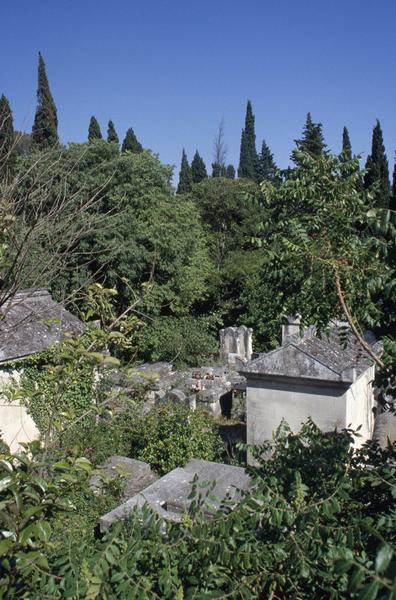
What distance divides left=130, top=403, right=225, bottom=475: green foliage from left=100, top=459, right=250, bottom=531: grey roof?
1.93 m

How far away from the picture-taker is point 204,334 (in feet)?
70.5

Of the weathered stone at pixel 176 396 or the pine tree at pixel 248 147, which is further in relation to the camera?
the pine tree at pixel 248 147

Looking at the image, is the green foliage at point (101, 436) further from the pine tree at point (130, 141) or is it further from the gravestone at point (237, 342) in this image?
the pine tree at point (130, 141)

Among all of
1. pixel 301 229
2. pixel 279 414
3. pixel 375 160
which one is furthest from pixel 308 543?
pixel 375 160

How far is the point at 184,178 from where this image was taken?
157ft

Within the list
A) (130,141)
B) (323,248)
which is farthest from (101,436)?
(130,141)

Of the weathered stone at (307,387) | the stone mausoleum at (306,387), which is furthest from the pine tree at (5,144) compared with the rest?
the weathered stone at (307,387)

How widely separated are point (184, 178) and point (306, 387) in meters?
41.0

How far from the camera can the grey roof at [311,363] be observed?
28.4 feet

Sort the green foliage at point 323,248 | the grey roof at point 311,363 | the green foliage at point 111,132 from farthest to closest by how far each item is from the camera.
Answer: the green foliage at point 111,132 → the grey roof at point 311,363 → the green foliage at point 323,248

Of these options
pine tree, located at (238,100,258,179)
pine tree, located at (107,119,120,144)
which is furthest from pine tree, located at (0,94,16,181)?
pine tree, located at (238,100,258,179)

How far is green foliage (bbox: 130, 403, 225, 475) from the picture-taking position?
29.9ft

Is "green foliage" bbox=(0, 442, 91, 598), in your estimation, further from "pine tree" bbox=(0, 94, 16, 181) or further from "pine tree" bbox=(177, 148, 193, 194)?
"pine tree" bbox=(177, 148, 193, 194)

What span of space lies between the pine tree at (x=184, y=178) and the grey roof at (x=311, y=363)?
36136 mm
